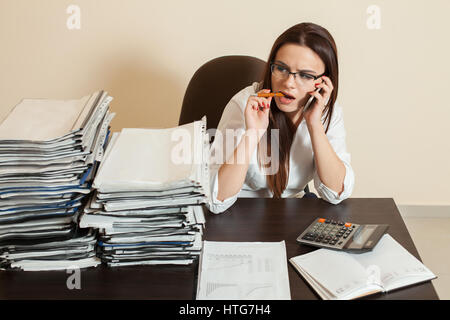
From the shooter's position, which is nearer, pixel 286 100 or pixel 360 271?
pixel 360 271

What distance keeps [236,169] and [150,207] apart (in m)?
0.44

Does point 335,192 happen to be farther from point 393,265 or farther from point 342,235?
point 393,265

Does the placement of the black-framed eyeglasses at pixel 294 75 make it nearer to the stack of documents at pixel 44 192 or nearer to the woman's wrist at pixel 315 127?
the woman's wrist at pixel 315 127

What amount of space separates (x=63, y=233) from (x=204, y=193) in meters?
0.31

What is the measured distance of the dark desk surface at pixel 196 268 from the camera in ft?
3.16

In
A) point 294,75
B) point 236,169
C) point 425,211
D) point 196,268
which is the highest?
point 294,75

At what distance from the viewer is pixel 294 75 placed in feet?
4.87

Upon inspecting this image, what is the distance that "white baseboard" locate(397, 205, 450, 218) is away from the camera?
274 cm

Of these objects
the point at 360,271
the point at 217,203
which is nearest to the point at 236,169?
the point at 217,203

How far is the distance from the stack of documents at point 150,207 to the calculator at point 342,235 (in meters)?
0.27

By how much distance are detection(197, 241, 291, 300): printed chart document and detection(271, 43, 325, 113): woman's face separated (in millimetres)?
547

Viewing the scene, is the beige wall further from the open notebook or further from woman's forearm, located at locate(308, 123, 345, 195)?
the open notebook

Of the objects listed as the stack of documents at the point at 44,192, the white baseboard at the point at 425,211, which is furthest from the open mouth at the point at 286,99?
the white baseboard at the point at 425,211
